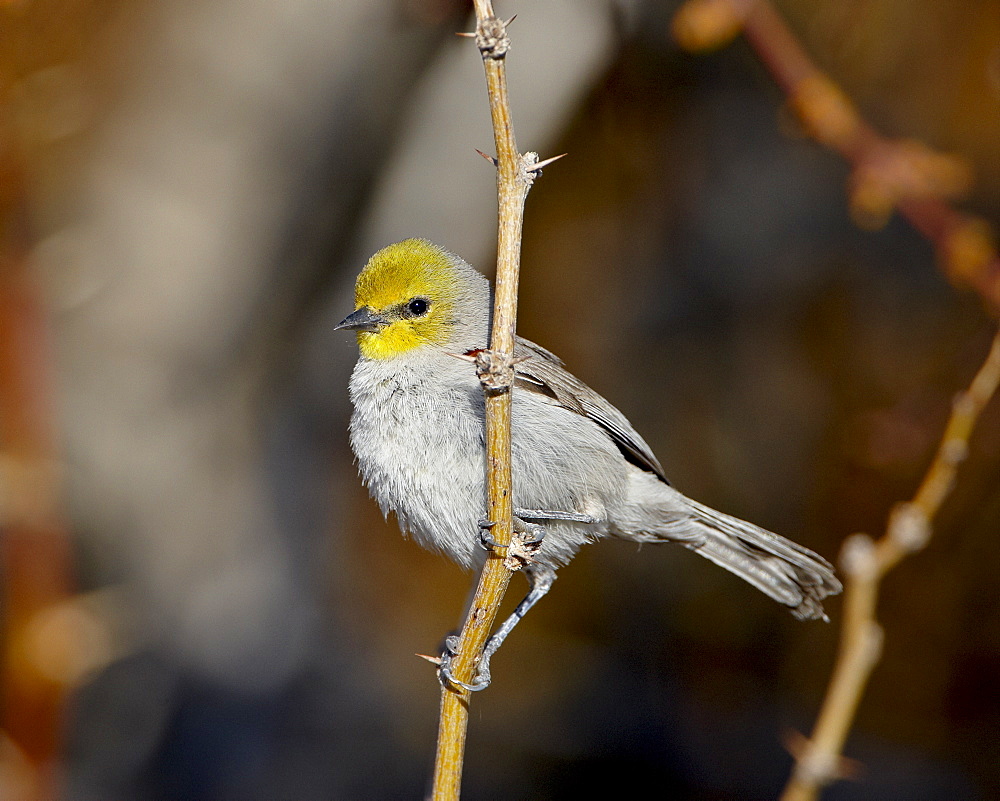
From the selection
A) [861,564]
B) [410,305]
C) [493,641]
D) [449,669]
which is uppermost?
[410,305]

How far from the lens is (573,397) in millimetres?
3252

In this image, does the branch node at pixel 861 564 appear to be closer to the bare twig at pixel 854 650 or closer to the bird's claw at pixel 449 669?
the bare twig at pixel 854 650

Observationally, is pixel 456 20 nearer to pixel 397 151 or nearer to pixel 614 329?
pixel 397 151

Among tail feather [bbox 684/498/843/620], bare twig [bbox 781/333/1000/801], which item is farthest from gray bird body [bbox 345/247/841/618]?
bare twig [bbox 781/333/1000/801]

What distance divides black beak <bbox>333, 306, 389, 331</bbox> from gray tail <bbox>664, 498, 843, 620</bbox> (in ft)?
4.40

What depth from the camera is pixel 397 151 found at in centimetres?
546

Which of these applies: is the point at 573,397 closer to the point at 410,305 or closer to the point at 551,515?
the point at 551,515

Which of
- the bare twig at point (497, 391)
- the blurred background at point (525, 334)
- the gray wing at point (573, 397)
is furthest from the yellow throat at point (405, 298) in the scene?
the blurred background at point (525, 334)

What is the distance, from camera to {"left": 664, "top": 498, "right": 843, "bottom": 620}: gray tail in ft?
11.1

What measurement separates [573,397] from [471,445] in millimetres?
599

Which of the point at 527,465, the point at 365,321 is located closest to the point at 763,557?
the point at 527,465

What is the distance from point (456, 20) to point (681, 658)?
3.88 metres

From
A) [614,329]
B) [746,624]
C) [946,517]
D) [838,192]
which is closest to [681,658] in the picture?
[746,624]

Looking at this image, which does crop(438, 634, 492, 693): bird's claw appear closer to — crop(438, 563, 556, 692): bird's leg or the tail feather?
crop(438, 563, 556, 692): bird's leg
